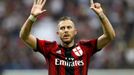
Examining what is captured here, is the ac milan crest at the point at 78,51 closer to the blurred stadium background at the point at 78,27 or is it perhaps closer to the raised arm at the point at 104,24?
the raised arm at the point at 104,24

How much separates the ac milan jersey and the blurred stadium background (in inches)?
172

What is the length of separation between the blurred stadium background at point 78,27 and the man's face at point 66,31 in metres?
4.49

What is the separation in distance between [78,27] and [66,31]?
260 inches

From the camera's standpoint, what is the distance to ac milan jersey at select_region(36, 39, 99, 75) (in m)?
7.73

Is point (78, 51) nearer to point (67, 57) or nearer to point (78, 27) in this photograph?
point (67, 57)

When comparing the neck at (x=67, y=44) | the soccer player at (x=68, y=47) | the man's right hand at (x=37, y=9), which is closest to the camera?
the man's right hand at (x=37, y=9)

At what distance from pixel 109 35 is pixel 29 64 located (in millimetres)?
5771

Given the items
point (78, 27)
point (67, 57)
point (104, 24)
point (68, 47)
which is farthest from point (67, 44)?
point (78, 27)

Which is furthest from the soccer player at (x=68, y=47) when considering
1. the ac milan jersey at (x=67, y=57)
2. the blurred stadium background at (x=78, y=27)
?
the blurred stadium background at (x=78, y=27)

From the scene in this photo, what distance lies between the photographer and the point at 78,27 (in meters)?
14.2

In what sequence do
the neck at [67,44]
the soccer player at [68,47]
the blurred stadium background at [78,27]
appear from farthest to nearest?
the blurred stadium background at [78,27] → the neck at [67,44] → the soccer player at [68,47]

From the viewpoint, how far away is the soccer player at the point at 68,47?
764 cm

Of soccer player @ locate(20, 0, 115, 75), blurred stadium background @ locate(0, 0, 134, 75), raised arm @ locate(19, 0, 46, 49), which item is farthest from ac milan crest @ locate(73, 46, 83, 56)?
blurred stadium background @ locate(0, 0, 134, 75)

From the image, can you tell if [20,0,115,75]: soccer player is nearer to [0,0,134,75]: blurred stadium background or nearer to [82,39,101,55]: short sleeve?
[82,39,101,55]: short sleeve
